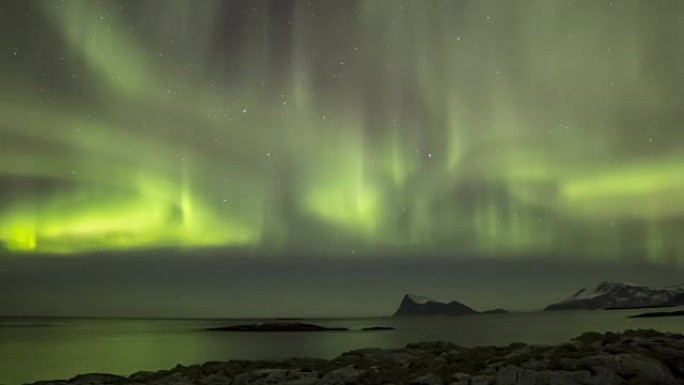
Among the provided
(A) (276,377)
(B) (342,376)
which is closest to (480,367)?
(B) (342,376)

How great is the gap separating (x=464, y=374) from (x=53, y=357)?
86.8 meters

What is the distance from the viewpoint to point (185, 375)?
32.1 metres

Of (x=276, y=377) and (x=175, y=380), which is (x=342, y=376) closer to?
(x=276, y=377)

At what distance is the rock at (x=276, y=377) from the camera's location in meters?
28.1

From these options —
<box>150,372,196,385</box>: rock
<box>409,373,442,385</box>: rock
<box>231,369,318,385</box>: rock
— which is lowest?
<box>150,372,196,385</box>: rock

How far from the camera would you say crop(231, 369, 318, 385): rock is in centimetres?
2806

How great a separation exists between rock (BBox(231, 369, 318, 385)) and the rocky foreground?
5 centimetres

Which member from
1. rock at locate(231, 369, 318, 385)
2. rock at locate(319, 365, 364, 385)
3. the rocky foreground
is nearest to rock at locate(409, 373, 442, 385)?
the rocky foreground

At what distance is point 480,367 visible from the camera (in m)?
27.2

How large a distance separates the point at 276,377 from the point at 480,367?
948 cm

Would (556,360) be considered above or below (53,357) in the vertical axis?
above

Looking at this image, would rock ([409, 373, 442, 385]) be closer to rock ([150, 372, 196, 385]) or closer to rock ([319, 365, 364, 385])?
rock ([319, 365, 364, 385])

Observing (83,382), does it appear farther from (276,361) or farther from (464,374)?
(464,374)

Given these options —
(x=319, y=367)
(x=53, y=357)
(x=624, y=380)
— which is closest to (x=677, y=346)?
(x=624, y=380)
